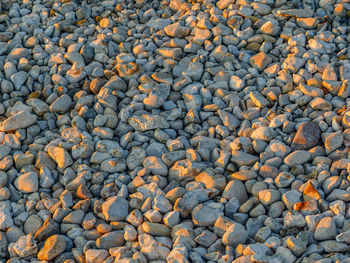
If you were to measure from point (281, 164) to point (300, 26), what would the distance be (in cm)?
110

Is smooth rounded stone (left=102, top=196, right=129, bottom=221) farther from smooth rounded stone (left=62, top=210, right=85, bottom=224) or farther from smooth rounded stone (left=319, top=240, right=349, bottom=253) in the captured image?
smooth rounded stone (left=319, top=240, right=349, bottom=253)

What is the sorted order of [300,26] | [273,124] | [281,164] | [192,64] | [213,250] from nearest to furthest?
[213,250], [281,164], [273,124], [192,64], [300,26]

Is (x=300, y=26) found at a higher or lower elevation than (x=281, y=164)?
higher

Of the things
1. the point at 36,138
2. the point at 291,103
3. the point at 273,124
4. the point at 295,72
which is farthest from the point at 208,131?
the point at 36,138

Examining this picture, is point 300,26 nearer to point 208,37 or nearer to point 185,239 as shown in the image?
point 208,37

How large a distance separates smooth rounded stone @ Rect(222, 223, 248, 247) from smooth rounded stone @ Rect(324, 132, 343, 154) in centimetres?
62

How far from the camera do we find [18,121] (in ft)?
7.98

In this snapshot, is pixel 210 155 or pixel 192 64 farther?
pixel 192 64

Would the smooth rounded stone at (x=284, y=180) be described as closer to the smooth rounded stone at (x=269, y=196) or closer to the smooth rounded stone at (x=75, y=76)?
the smooth rounded stone at (x=269, y=196)

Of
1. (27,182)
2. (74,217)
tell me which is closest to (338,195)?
(74,217)

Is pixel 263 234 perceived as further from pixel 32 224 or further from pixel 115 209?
pixel 32 224

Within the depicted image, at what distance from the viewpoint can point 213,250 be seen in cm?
183

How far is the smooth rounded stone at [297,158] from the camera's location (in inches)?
83.4

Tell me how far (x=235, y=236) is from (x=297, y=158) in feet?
1.73
